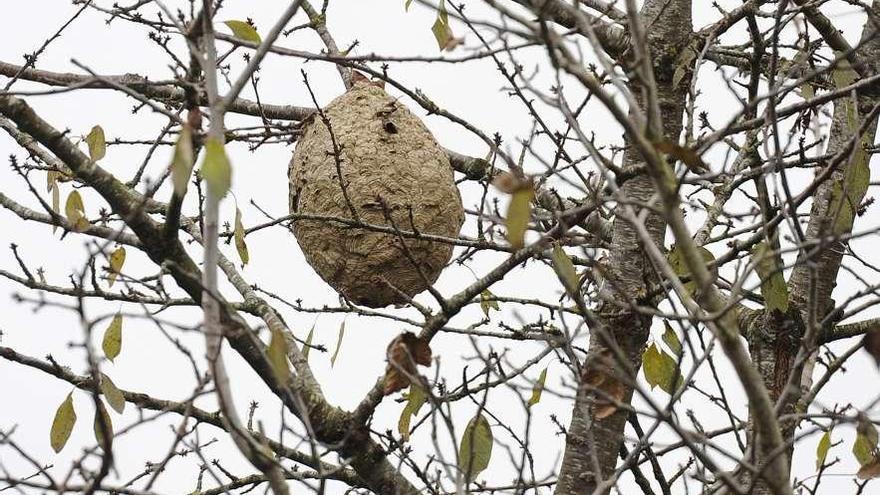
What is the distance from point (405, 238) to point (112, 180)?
32.3 inches

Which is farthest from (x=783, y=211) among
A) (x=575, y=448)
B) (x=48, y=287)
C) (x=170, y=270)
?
(x=48, y=287)

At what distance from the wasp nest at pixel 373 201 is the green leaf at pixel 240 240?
0.50ft

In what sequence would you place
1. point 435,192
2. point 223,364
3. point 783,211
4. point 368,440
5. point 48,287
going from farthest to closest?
point 48,287
point 435,192
point 368,440
point 783,211
point 223,364

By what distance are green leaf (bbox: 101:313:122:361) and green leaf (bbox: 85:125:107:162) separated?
1.45ft

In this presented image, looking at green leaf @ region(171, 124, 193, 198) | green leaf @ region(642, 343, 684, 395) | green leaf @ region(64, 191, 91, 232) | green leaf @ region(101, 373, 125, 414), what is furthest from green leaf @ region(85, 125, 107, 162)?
green leaf @ region(642, 343, 684, 395)

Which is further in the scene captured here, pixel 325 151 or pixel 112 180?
pixel 325 151

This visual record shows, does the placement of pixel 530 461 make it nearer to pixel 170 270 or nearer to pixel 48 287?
pixel 170 270

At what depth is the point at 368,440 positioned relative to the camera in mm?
2957

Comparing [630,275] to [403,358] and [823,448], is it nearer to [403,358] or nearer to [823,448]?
[823,448]

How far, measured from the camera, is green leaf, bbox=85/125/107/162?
2.77 meters

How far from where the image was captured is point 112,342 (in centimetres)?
294

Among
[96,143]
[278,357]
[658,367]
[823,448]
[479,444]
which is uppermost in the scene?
[96,143]

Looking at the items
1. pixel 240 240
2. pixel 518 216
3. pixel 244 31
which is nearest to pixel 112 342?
pixel 240 240

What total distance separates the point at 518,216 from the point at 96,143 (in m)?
1.45
